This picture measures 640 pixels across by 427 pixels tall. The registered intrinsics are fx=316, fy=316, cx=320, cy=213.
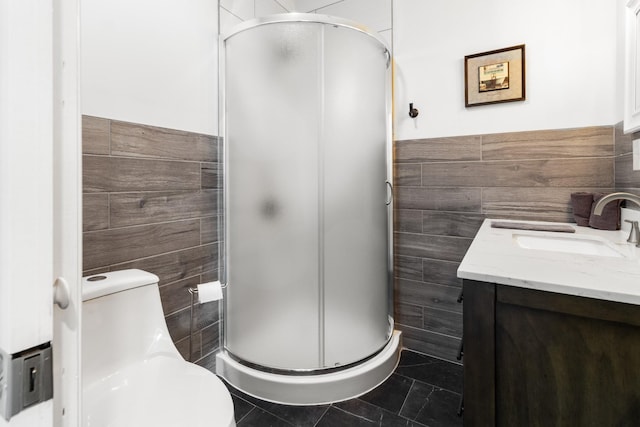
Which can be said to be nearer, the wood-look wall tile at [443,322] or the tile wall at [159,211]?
the tile wall at [159,211]

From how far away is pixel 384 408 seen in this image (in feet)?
5.08

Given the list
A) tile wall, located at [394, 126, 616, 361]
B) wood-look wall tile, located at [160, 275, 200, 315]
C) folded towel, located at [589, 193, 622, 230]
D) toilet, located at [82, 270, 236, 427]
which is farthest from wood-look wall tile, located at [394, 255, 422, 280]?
toilet, located at [82, 270, 236, 427]

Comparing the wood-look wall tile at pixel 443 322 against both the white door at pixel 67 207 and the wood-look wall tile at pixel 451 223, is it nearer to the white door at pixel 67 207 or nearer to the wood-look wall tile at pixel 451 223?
the wood-look wall tile at pixel 451 223

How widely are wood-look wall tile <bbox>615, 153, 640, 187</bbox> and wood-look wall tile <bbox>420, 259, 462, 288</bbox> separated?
0.87 metres

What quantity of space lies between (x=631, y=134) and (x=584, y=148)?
0.26m

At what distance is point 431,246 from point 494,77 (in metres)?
1.05

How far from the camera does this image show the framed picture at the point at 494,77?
175 cm

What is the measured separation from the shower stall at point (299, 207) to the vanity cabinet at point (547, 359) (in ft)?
3.02

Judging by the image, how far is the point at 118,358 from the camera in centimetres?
113

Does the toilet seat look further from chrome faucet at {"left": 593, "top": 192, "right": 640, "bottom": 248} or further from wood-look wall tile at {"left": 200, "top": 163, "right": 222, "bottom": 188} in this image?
chrome faucet at {"left": 593, "top": 192, "right": 640, "bottom": 248}

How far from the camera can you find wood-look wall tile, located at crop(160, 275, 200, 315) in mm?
1524

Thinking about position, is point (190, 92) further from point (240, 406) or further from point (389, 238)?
point (240, 406)

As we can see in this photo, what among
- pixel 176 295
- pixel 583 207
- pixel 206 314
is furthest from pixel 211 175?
pixel 583 207

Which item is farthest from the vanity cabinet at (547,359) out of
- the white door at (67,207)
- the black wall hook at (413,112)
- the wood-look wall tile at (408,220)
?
the black wall hook at (413,112)
